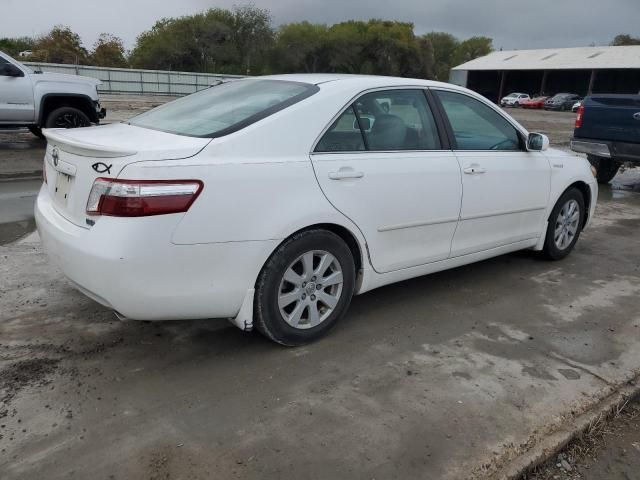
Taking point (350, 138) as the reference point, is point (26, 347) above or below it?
below

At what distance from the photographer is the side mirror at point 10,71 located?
10.2m

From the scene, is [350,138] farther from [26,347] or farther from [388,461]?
[26,347]

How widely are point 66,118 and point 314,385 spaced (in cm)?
949

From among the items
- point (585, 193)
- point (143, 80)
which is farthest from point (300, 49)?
point (585, 193)

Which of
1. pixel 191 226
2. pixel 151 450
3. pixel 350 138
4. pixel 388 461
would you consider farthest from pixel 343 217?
pixel 151 450

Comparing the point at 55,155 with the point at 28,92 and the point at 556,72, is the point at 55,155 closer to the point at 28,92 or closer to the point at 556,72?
the point at 28,92

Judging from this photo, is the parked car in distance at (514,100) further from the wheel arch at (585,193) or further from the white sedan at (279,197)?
the white sedan at (279,197)

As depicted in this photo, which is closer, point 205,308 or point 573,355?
point 205,308

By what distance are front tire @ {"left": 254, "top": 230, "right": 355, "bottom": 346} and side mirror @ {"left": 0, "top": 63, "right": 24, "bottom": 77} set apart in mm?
9258

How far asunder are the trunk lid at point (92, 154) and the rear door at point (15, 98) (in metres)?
7.88

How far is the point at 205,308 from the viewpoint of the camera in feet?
10.0

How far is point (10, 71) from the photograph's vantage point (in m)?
10.2

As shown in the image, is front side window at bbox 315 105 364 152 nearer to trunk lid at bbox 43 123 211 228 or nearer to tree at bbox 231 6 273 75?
trunk lid at bbox 43 123 211 228

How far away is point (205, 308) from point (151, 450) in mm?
789
